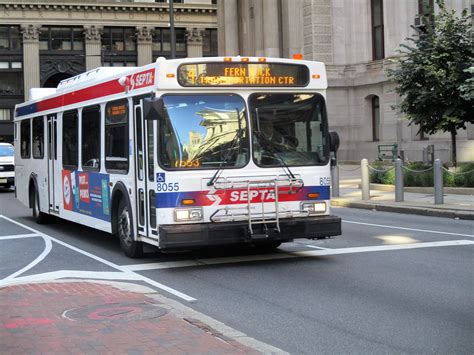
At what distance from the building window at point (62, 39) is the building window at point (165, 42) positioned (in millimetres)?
7642

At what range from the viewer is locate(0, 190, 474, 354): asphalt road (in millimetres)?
6762

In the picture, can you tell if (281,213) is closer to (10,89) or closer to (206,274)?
(206,274)

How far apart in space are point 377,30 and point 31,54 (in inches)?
1623

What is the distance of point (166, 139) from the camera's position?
10.3 meters

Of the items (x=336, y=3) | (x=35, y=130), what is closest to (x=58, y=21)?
(x=336, y=3)

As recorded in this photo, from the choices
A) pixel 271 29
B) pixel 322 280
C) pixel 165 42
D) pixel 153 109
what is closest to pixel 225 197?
pixel 153 109

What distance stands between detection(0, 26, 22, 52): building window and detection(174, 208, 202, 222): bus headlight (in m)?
66.7

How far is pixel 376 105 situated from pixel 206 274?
33.0 metres

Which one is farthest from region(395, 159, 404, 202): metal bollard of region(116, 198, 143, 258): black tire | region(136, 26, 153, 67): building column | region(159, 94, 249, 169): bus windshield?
region(136, 26, 153, 67): building column

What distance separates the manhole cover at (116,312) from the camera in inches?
281

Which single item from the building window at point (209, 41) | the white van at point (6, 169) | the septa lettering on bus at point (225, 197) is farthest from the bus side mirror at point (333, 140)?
the building window at point (209, 41)

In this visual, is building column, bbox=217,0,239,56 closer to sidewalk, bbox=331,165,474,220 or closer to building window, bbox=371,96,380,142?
building window, bbox=371,96,380,142

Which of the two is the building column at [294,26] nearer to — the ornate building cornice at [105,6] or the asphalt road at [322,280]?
the asphalt road at [322,280]

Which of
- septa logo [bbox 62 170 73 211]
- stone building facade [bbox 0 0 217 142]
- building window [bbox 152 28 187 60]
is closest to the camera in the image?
septa logo [bbox 62 170 73 211]
